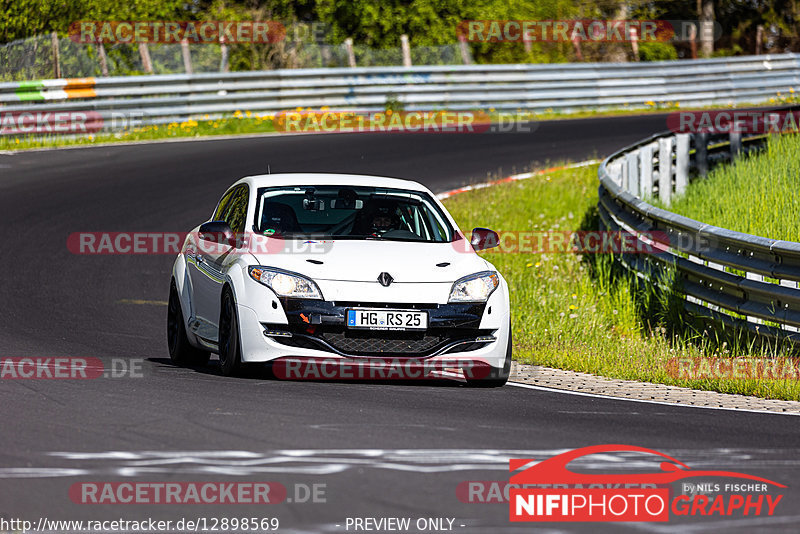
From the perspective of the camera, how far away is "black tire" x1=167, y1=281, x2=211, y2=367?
410 inches

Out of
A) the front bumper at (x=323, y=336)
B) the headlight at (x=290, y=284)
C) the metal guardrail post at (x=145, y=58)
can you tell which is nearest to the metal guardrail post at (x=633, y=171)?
the front bumper at (x=323, y=336)

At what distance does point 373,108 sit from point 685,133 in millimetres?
10205

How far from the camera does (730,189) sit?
16.8 metres

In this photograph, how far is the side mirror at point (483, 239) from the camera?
10.1m

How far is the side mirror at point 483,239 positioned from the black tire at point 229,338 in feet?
6.40

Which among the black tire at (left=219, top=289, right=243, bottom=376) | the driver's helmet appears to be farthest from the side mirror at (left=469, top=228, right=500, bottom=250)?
the black tire at (left=219, top=289, right=243, bottom=376)

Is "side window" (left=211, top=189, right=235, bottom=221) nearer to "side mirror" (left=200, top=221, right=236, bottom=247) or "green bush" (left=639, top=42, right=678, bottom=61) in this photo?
"side mirror" (left=200, top=221, right=236, bottom=247)

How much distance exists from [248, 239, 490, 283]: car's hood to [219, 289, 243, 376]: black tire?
1.27 feet

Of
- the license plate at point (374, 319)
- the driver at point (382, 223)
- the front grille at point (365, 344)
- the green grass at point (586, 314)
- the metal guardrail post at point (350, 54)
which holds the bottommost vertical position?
the green grass at point (586, 314)

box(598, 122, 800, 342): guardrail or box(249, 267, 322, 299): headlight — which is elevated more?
box(249, 267, 322, 299): headlight

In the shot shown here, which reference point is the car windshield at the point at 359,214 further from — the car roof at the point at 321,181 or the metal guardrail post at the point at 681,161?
the metal guardrail post at the point at 681,161

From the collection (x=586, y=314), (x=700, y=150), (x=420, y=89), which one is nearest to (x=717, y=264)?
(x=586, y=314)

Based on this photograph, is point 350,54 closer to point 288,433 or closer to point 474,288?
point 474,288

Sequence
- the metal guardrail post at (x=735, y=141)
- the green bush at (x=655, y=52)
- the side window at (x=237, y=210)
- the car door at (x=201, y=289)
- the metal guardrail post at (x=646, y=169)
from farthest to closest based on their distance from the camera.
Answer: the green bush at (x=655, y=52)
the metal guardrail post at (x=735, y=141)
the metal guardrail post at (x=646, y=169)
the side window at (x=237, y=210)
the car door at (x=201, y=289)
